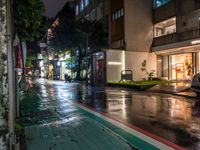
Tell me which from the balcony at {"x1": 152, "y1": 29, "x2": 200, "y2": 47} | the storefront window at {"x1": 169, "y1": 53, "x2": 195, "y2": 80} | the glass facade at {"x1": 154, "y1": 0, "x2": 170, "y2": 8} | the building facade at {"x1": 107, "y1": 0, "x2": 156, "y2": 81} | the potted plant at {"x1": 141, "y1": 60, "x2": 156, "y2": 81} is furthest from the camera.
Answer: the potted plant at {"x1": 141, "y1": 60, "x2": 156, "y2": 81}

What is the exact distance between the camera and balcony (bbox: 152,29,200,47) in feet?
82.0

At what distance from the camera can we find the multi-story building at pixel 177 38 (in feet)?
85.2

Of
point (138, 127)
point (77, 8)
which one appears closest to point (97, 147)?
point (138, 127)

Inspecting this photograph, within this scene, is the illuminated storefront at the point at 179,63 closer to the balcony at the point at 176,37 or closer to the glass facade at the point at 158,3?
the balcony at the point at 176,37

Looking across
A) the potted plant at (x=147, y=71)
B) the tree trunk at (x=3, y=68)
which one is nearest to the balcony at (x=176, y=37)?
the potted plant at (x=147, y=71)

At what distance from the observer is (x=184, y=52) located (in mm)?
28938

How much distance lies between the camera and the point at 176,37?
27406 millimetres

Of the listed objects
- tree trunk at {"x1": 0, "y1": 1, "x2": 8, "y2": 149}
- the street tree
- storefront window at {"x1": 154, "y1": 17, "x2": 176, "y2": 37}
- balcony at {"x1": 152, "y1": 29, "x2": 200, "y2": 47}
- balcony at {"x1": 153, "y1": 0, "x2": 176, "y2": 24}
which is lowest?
tree trunk at {"x1": 0, "y1": 1, "x2": 8, "y2": 149}

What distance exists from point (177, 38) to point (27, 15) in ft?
78.8

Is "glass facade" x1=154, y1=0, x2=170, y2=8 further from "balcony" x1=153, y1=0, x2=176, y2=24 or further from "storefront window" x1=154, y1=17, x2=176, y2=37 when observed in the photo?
"storefront window" x1=154, y1=17, x2=176, y2=37

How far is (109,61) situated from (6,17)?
28.0 meters

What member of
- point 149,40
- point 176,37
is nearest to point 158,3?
point 149,40

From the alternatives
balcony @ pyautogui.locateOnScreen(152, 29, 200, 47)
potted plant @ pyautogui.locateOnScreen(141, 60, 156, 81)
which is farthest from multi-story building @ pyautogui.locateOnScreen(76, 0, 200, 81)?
potted plant @ pyautogui.locateOnScreen(141, 60, 156, 81)

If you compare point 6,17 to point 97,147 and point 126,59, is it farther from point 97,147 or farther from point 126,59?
point 126,59
